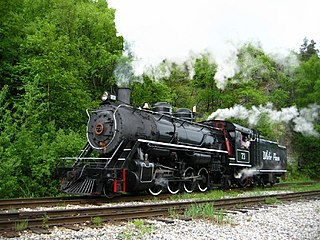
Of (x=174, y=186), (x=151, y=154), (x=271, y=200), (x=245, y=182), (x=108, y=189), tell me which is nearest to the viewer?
(x=108, y=189)

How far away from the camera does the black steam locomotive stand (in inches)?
422

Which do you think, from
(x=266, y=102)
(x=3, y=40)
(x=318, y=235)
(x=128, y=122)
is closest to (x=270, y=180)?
(x=266, y=102)

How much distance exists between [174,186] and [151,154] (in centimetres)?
222

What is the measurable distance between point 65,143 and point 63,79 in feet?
10.1

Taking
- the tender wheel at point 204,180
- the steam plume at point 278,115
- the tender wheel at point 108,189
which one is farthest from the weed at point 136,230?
the steam plume at point 278,115

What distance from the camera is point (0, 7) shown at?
1689 cm

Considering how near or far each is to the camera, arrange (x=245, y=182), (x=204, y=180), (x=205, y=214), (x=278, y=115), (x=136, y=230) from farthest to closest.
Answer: (x=278, y=115), (x=245, y=182), (x=204, y=180), (x=205, y=214), (x=136, y=230)

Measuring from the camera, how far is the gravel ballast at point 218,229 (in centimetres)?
632

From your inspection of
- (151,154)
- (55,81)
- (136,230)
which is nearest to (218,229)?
(136,230)

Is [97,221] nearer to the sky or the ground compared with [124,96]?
nearer to the ground

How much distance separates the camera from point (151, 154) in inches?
478

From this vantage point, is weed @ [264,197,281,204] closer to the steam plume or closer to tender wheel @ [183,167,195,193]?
tender wheel @ [183,167,195,193]

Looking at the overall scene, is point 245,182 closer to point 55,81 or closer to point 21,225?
point 55,81

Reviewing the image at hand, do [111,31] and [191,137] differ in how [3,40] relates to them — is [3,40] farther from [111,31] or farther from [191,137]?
[191,137]
